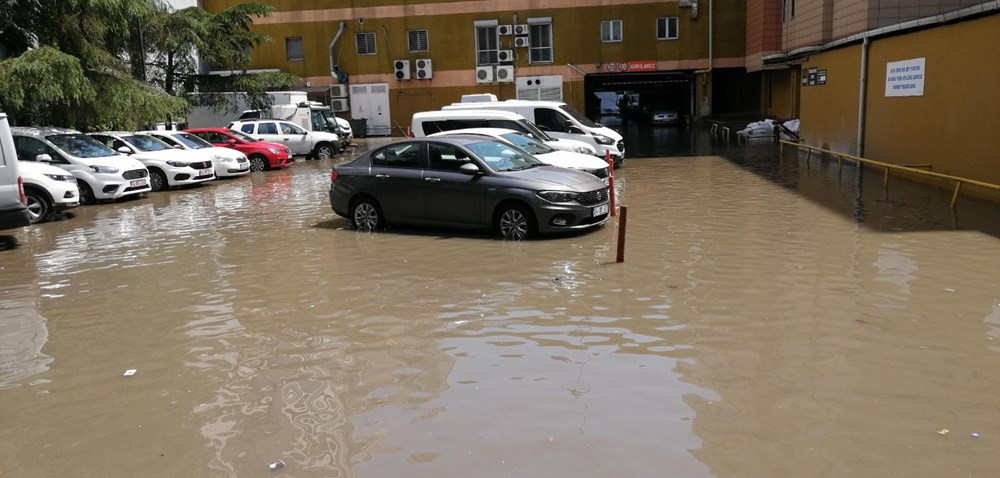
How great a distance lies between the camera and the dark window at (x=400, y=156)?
1161 centimetres

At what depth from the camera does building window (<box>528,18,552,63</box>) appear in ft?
137

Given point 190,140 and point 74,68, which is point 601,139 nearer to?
point 190,140

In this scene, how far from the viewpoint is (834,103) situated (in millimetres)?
21656

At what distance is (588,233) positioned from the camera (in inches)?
442

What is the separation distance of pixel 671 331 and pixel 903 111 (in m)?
12.8

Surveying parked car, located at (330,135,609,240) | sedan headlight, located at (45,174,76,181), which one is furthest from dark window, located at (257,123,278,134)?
parked car, located at (330,135,609,240)

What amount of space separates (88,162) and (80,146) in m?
0.71

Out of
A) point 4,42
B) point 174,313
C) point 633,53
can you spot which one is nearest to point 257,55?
point 633,53

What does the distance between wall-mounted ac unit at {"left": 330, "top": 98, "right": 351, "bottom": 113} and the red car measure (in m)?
19.1

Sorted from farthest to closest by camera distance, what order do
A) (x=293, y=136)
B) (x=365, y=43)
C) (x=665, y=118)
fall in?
(x=665, y=118) < (x=365, y=43) < (x=293, y=136)

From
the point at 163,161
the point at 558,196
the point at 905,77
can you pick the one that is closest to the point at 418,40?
the point at 163,161

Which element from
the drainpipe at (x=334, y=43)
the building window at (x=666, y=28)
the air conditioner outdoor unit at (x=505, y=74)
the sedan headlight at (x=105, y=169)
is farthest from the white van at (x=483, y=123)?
the drainpipe at (x=334, y=43)

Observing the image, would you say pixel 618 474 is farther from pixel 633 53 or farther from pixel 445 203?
pixel 633 53

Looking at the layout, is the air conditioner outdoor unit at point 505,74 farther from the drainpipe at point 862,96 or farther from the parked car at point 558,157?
the parked car at point 558,157
